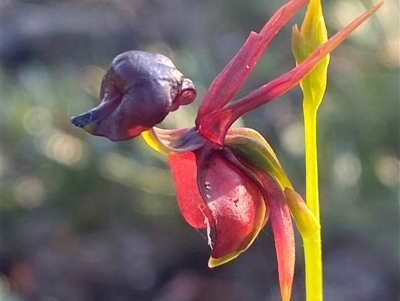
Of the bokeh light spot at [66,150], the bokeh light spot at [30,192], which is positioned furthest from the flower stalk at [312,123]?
the bokeh light spot at [30,192]

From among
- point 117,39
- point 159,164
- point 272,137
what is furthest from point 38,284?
point 117,39

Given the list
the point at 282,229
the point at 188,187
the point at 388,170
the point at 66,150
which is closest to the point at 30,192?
the point at 66,150

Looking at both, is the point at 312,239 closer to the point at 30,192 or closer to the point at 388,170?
the point at 388,170

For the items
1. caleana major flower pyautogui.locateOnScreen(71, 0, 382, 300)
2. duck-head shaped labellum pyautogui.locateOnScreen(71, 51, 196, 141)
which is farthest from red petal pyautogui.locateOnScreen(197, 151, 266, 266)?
duck-head shaped labellum pyautogui.locateOnScreen(71, 51, 196, 141)

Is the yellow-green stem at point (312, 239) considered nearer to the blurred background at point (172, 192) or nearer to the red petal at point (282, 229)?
the red petal at point (282, 229)

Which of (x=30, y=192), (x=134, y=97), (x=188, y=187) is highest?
(x=134, y=97)

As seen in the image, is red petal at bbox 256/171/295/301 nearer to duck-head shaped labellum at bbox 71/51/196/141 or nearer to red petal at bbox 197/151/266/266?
red petal at bbox 197/151/266/266

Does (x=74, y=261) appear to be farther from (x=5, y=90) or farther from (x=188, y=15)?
(x=188, y=15)
